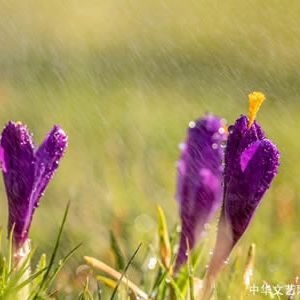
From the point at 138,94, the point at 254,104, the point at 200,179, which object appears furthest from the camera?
the point at 138,94

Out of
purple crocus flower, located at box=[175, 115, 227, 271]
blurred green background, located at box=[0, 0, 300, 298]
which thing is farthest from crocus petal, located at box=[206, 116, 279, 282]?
blurred green background, located at box=[0, 0, 300, 298]

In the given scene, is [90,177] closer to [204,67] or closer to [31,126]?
[31,126]

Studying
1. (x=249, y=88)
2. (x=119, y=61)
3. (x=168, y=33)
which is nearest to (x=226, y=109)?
(x=249, y=88)

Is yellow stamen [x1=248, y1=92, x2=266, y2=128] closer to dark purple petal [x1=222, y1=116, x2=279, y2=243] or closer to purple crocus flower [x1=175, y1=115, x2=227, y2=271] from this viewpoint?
dark purple petal [x1=222, y1=116, x2=279, y2=243]

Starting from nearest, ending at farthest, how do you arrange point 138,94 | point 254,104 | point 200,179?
point 254,104
point 200,179
point 138,94

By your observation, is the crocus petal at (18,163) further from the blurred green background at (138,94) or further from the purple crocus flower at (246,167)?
the blurred green background at (138,94)

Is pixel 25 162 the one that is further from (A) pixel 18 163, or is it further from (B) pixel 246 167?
(B) pixel 246 167

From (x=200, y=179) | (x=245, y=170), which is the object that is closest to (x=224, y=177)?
(x=245, y=170)
